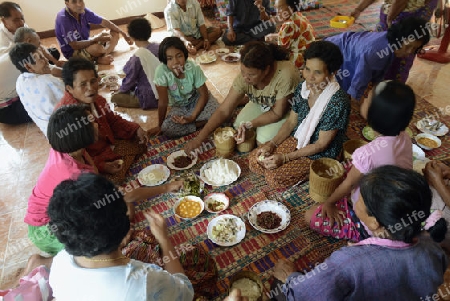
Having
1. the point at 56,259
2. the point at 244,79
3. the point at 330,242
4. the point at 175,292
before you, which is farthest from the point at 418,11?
the point at 56,259

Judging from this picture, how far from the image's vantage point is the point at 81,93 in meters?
2.79

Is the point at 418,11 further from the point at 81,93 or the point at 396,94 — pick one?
the point at 81,93

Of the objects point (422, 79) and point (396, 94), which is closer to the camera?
point (396, 94)

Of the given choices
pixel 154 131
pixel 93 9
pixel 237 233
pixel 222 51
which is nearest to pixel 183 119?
pixel 154 131

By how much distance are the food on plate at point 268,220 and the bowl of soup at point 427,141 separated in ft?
5.39

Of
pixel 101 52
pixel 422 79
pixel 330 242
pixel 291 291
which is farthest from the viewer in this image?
pixel 101 52

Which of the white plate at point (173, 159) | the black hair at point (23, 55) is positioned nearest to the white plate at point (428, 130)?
the white plate at point (173, 159)

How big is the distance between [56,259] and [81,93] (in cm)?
166

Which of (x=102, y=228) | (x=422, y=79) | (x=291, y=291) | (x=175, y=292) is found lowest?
(x=422, y=79)

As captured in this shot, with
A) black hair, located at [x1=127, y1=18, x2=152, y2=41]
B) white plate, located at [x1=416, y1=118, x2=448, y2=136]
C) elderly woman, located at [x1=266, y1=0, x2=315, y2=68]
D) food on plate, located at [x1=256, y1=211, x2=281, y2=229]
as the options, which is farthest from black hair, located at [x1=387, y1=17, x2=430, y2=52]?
black hair, located at [x1=127, y1=18, x2=152, y2=41]

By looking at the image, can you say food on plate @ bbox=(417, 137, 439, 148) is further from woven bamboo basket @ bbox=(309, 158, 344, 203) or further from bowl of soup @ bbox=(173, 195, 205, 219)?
bowl of soup @ bbox=(173, 195, 205, 219)

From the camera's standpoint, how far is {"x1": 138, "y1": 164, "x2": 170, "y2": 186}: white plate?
2.98 metres

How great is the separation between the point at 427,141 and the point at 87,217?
3128 millimetres

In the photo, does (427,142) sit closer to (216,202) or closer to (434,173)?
(434,173)
